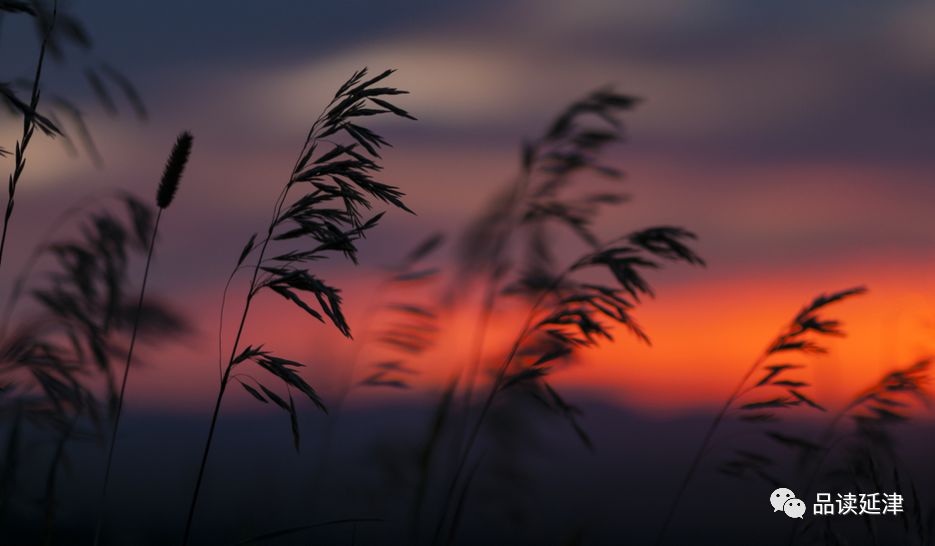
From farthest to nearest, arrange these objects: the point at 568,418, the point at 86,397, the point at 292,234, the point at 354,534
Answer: the point at 86,397 < the point at 568,418 < the point at 354,534 < the point at 292,234

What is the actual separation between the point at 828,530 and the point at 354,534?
1.77 meters

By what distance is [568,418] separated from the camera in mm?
3021

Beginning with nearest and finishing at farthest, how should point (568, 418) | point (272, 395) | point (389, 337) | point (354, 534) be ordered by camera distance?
point (272, 395) < point (354, 534) < point (568, 418) < point (389, 337)

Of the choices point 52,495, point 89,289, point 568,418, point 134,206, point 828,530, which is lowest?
point 52,495

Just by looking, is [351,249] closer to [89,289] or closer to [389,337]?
[89,289]

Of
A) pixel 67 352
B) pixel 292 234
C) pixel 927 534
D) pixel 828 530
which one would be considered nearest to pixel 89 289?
pixel 67 352

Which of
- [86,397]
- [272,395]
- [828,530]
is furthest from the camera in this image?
[828,530]

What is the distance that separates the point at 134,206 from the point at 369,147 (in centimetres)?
135

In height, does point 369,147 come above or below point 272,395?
above

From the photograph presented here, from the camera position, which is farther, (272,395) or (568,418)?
(568,418)

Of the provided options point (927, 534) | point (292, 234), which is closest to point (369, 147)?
point (292, 234)

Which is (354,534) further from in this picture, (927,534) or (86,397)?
(927,534)

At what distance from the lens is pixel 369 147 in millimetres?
2646

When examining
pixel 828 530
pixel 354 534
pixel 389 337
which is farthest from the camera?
pixel 389 337
